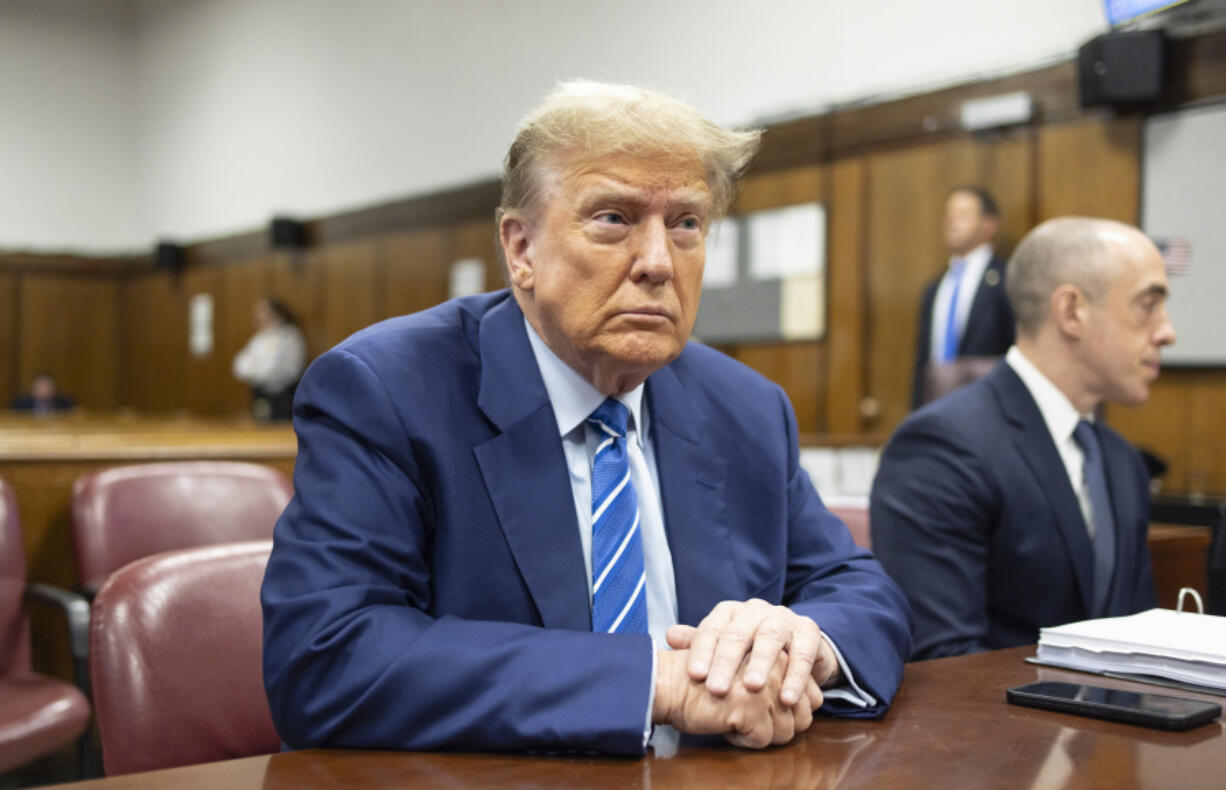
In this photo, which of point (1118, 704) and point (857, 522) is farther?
point (857, 522)

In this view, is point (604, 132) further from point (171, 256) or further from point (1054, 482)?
point (171, 256)

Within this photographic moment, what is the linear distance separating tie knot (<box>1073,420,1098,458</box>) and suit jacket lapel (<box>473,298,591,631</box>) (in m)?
1.30

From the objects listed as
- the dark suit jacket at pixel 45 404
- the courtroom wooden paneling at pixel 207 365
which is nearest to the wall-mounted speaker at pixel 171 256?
the courtroom wooden paneling at pixel 207 365

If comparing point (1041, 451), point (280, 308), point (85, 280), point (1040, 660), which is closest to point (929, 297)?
point (1041, 451)

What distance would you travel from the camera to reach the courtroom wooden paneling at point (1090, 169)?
18.4ft

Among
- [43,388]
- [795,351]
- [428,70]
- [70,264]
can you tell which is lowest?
[43,388]

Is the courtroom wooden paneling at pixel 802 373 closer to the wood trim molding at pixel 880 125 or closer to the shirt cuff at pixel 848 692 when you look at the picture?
the wood trim molding at pixel 880 125

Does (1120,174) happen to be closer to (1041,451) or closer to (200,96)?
(1041,451)

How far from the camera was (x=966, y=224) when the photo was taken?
6039 millimetres

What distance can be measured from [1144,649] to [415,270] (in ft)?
30.5

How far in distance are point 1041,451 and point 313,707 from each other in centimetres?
153

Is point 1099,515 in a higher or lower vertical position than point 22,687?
higher

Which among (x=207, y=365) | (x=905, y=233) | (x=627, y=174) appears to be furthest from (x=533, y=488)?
(x=207, y=365)

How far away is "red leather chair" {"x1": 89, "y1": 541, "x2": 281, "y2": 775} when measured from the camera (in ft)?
4.81
